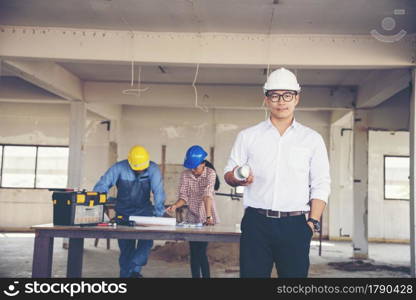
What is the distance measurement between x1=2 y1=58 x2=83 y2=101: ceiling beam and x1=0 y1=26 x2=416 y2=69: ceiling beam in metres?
0.67

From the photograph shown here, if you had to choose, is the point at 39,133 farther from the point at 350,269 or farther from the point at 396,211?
the point at 396,211

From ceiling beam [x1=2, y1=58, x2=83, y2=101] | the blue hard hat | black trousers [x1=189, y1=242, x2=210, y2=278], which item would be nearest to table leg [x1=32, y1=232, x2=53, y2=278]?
black trousers [x1=189, y1=242, x2=210, y2=278]

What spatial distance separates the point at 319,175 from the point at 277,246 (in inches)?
18.4

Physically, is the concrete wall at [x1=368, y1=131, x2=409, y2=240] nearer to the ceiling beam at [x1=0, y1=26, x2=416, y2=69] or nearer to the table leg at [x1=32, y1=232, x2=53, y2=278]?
the ceiling beam at [x1=0, y1=26, x2=416, y2=69]

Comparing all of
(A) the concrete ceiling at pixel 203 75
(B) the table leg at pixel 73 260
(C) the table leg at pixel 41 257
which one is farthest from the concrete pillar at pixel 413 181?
(C) the table leg at pixel 41 257

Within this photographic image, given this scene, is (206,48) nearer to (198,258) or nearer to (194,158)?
(194,158)

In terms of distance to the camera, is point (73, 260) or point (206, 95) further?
point (206, 95)

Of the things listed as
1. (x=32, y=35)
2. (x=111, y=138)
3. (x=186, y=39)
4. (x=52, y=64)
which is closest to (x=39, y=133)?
(x=111, y=138)

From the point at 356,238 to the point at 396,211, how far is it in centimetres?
313

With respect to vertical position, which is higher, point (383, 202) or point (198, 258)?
point (383, 202)

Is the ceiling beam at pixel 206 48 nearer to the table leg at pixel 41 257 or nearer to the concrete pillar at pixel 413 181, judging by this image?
the concrete pillar at pixel 413 181

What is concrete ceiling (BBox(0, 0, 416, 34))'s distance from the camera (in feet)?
17.3

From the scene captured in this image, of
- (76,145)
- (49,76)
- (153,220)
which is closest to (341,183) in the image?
(76,145)

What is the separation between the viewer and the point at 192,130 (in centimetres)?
1184
